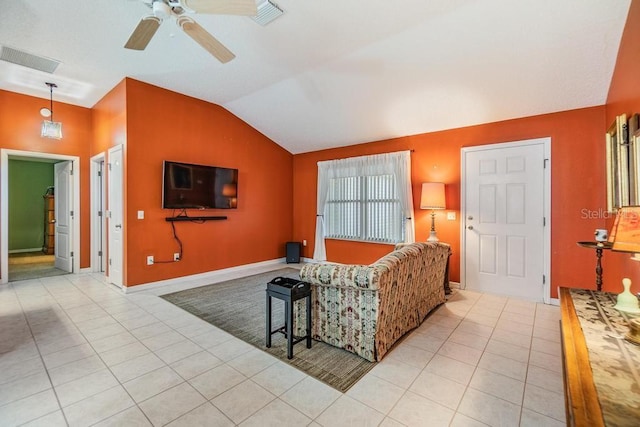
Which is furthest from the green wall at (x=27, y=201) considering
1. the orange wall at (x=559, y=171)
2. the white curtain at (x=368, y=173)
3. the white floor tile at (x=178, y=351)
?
the orange wall at (x=559, y=171)

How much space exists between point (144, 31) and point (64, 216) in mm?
4845

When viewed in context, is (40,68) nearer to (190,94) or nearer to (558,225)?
(190,94)

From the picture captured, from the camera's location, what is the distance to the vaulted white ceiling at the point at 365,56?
8.60 ft

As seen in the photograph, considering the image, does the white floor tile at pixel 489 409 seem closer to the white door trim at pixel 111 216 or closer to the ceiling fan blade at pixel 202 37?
the ceiling fan blade at pixel 202 37

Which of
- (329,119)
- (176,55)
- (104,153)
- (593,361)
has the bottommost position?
(593,361)

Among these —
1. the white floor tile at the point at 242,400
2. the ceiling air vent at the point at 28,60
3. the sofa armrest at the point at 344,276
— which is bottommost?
the white floor tile at the point at 242,400

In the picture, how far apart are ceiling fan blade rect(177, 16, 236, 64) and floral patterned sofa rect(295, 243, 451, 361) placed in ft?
6.80

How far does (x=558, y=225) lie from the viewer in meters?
3.61

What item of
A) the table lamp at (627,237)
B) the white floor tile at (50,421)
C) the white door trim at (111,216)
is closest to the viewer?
the table lamp at (627,237)

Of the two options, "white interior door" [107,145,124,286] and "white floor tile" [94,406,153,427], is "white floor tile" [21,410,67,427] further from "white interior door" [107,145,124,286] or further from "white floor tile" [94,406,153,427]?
"white interior door" [107,145,124,286]

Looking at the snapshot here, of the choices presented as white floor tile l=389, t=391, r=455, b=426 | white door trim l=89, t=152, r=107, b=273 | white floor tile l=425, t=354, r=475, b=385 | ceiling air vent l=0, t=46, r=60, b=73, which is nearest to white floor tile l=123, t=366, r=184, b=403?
white floor tile l=389, t=391, r=455, b=426

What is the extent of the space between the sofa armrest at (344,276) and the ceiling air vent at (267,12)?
2.30 m

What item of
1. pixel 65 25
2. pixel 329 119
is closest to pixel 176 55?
pixel 65 25

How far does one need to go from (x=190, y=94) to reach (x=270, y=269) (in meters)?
3.39
